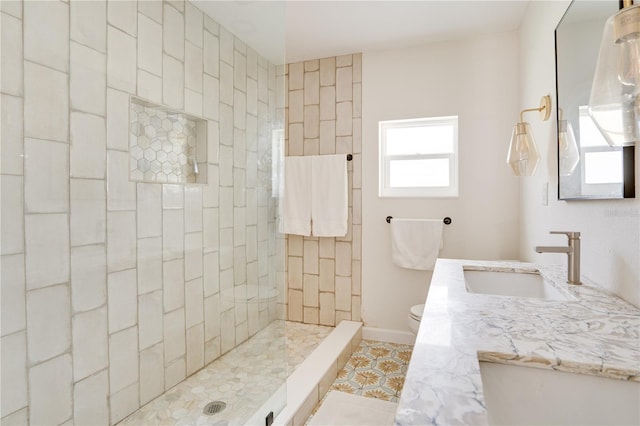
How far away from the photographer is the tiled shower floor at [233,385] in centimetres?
167

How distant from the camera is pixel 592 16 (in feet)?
3.64

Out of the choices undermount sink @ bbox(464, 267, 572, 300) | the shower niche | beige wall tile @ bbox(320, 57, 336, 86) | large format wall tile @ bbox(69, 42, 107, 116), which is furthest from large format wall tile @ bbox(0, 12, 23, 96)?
beige wall tile @ bbox(320, 57, 336, 86)

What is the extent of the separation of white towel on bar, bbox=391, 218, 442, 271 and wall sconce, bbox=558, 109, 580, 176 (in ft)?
3.76

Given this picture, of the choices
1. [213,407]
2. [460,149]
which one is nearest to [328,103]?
[460,149]

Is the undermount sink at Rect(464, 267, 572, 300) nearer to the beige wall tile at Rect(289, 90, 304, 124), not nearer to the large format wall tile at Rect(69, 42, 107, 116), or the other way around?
the large format wall tile at Rect(69, 42, 107, 116)

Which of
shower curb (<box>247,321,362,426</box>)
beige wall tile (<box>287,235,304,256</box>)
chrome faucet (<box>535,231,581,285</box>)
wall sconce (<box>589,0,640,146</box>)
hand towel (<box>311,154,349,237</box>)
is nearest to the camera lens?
wall sconce (<box>589,0,640,146</box>)

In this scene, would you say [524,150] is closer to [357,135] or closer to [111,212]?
[357,135]

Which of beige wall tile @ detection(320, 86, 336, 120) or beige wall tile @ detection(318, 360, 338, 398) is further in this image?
beige wall tile @ detection(320, 86, 336, 120)

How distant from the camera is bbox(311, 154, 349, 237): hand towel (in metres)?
2.78

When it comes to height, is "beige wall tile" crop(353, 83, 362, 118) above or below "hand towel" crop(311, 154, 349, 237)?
above

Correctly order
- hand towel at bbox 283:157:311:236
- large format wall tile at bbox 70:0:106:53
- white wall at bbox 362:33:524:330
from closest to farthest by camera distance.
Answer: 1. large format wall tile at bbox 70:0:106:53
2. white wall at bbox 362:33:524:330
3. hand towel at bbox 283:157:311:236

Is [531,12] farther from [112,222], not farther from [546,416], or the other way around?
[112,222]

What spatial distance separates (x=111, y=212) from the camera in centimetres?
157

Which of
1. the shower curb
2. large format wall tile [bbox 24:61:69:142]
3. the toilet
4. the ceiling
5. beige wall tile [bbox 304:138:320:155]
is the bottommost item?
the shower curb
